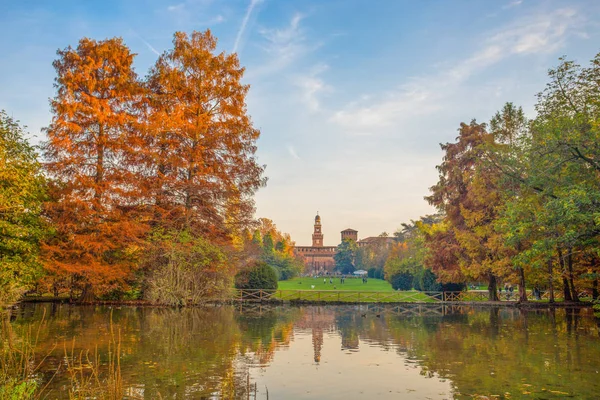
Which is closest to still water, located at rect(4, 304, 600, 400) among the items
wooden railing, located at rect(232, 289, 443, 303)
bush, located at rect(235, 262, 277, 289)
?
wooden railing, located at rect(232, 289, 443, 303)

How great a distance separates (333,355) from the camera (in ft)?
43.5

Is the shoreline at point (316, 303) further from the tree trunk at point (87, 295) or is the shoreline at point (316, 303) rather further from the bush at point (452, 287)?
the bush at point (452, 287)

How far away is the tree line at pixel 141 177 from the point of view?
2731cm

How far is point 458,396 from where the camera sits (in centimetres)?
873

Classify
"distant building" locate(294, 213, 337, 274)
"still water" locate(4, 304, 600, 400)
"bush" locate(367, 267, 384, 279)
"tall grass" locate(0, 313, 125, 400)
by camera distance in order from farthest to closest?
"distant building" locate(294, 213, 337, 274) < "bush" locate(367, 267, 384, 279) < "still water" locate(4, 304, 600, 400) < "tall grass" locate(0, 313, 125, 400)

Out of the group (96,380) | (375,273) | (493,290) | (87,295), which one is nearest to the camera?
(96,380)

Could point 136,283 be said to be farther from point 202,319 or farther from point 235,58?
point 235,58

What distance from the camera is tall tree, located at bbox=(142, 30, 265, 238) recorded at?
2956cm

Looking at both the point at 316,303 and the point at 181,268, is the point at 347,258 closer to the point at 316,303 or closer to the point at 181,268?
the point at 316,303

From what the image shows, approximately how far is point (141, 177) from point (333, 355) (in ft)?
68.1

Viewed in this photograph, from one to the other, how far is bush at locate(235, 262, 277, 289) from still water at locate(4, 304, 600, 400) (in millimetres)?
10785

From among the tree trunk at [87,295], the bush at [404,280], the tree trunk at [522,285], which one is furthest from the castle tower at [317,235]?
the tree trunk at [87,295]

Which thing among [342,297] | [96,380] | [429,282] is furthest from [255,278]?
[96,380]

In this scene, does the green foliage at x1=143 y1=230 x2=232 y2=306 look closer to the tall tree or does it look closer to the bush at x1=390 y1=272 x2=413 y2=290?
the tall tree
